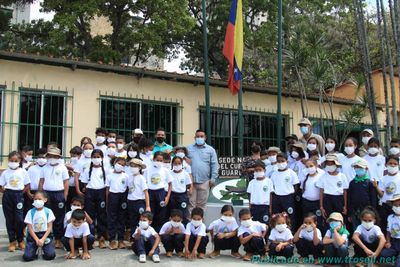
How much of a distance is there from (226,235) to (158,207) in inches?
43.8

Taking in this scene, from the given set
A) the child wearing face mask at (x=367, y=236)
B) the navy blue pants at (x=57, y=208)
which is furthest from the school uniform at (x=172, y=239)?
the child wearing face mask at (x=367, y=236)

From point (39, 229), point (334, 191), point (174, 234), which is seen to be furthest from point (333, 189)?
point (39, 229)

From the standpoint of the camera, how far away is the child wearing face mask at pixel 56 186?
674cm

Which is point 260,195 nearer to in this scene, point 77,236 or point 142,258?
point 142,258

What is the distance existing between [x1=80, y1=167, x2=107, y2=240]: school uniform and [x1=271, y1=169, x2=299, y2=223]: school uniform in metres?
2.51

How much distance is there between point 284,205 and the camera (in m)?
6.77

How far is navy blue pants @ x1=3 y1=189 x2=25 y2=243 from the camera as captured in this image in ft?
21.7

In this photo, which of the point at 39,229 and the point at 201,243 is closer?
the point at 39,229

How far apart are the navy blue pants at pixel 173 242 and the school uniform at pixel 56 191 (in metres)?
1.56

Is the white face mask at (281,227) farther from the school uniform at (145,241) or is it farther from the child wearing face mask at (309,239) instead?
the school uniform at (145,241)

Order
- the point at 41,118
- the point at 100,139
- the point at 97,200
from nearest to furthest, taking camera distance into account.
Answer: the point at 97,200 → the point at 100,139 → the point at 41,118

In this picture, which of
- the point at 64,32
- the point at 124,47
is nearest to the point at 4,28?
the point at 64,32

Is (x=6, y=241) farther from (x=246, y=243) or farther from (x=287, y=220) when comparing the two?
(x=287, y=220)

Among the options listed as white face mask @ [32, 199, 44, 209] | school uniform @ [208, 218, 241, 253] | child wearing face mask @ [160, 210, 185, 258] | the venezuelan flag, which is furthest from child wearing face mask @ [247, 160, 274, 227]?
the venezuelan flag
